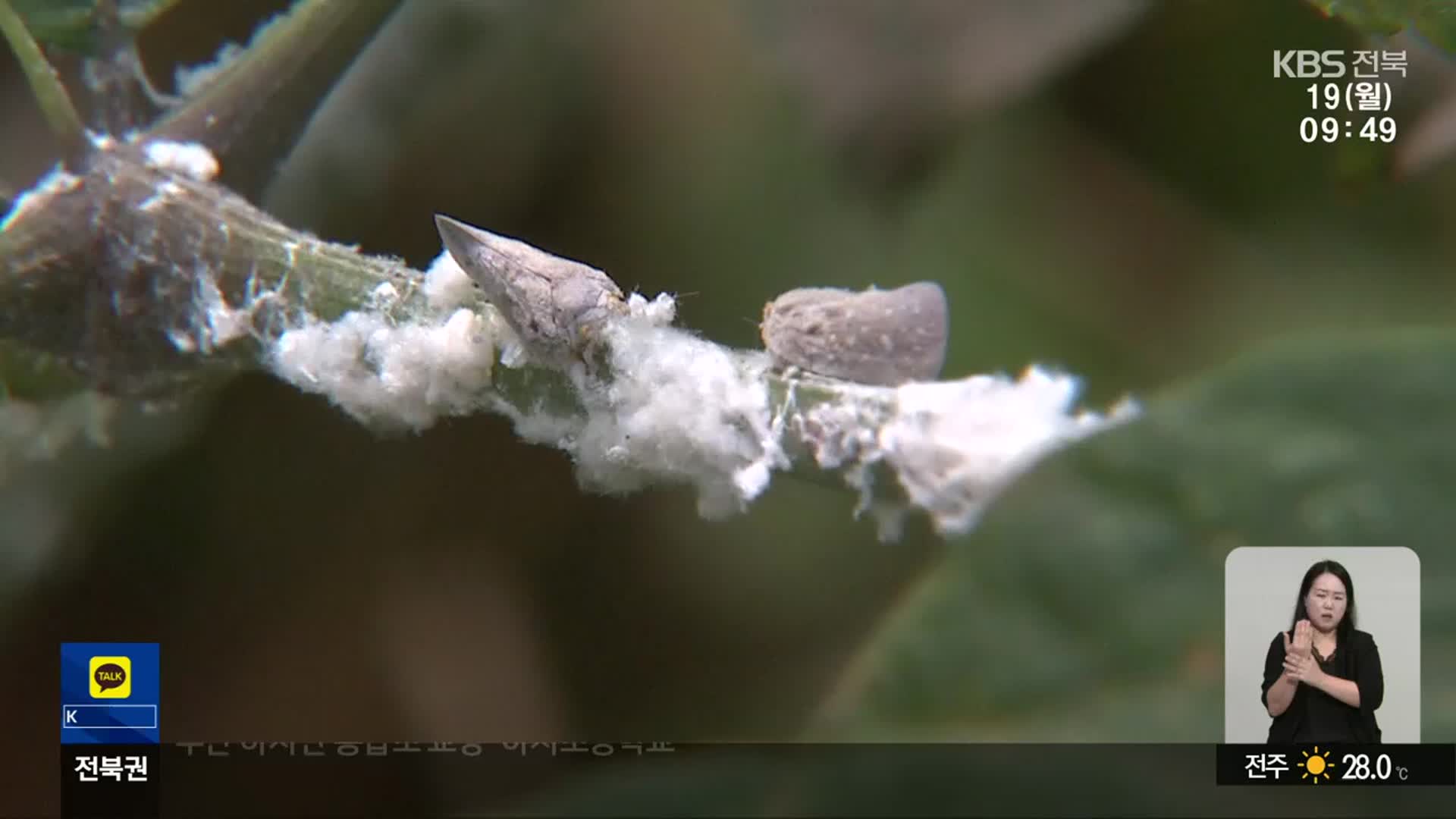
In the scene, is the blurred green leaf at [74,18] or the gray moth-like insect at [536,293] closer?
the gray moth-like insect at [536,293]

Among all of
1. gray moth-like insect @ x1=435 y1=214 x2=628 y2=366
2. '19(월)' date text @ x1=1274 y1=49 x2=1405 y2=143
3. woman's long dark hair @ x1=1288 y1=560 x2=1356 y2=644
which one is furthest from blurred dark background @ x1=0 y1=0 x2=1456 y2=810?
gray moth-like insect @ x1=435 y1=214 x2=628 y2=366

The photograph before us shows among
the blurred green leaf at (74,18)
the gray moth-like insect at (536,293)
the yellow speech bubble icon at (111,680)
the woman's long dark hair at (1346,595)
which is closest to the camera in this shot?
the gray moth-like insect at (536,293)

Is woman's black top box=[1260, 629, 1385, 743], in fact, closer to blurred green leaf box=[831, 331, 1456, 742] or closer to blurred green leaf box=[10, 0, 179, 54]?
blurred green leaf box=[831, 331, 1456, 742]

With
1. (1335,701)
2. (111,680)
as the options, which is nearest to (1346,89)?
(1335,701)

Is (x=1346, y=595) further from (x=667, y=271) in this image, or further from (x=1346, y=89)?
(x=667, y=271)

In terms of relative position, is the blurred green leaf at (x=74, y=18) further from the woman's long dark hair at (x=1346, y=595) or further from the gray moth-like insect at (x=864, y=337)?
the woman's long dark hair at (x=1346, y=595)

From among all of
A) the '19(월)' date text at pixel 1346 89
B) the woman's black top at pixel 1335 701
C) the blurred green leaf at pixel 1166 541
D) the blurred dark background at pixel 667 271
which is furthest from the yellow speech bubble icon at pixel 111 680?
the '19(월)' date text at pixel 1346 89
